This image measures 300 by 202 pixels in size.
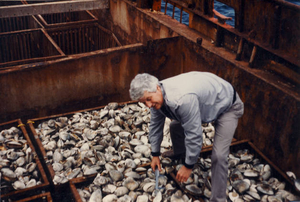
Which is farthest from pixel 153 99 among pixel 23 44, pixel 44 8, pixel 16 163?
pixel 23 44

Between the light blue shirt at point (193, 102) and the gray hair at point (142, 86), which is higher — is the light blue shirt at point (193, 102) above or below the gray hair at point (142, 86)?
below

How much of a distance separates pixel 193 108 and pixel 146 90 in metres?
0.45

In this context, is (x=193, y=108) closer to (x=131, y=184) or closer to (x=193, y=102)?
(x=193, y=102)

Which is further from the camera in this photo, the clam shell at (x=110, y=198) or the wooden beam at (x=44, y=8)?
the wooden beam at (x=44, y=8)

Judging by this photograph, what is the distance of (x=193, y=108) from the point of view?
287 cm

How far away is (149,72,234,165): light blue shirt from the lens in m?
2.88

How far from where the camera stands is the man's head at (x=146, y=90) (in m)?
2.83

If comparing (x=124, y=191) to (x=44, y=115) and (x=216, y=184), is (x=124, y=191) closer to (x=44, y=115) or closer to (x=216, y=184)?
(x=216, y=184)

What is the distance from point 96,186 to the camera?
3752mm

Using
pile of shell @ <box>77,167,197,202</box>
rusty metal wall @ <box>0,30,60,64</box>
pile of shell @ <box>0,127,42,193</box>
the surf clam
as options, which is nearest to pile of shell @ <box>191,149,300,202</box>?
the surf clam

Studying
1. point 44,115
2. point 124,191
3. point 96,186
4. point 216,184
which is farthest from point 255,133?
point 44,115

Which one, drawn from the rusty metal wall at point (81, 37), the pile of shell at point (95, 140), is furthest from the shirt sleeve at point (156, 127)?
the rusty metal wall at point (81, 37)

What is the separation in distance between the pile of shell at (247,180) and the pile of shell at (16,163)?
1.98m

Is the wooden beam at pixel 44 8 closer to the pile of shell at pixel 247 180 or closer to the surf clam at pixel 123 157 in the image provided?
the surf clam at pixel 123 157
